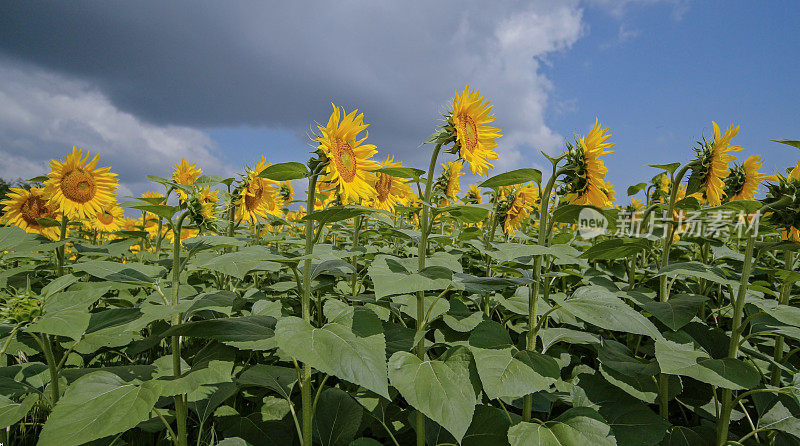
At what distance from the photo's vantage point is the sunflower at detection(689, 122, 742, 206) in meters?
2.78

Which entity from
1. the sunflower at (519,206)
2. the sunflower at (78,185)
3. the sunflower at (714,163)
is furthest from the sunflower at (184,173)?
the sunflower at (714,163)

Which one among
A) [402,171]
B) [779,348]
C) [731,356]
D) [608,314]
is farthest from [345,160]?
[779,348]

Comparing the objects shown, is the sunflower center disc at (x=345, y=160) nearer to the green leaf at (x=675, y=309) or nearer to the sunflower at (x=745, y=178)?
the green leaf at (x=675, y=309)

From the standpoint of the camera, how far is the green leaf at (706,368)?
6.19 feet

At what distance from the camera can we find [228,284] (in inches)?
140

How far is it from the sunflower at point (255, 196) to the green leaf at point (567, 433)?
2.45 metres

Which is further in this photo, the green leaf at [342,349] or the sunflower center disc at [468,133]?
the sunflower center disc at [468,133]

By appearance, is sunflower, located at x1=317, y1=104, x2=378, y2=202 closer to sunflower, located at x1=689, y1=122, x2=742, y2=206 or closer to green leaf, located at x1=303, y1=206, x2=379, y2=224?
green leaf, located at x1=303, y1=206, x2=379, y2=224

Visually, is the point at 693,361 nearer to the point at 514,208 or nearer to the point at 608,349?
the point at 608,349

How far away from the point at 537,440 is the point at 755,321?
6.66ft

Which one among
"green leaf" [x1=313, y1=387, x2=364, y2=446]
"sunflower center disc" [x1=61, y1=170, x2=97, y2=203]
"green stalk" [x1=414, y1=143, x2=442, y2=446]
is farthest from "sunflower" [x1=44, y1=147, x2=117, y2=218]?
"green stalk" [x1=414, y1=143, x2=442, y2=446]

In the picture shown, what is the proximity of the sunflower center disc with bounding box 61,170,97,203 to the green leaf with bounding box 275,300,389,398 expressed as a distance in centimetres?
330

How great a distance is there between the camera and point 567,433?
179 centimetres

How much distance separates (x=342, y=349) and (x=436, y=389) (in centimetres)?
41
